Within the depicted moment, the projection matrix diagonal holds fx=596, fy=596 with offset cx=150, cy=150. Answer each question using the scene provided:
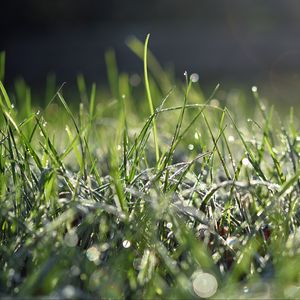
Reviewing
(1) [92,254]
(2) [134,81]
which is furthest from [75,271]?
(2) [134,81]

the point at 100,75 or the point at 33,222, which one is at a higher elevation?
the point at 33,222

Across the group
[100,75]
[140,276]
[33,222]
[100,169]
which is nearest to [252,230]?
[140,276]

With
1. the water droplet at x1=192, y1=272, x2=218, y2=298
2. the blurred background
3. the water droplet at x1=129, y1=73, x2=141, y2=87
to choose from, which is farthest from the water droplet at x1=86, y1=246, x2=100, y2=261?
the blurred background

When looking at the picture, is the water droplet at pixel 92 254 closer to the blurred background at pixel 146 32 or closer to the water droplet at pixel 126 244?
the water droplet at pixel 126 244

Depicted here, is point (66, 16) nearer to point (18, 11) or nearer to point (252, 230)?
point (18, 11)

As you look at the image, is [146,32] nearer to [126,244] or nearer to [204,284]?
[126,244]

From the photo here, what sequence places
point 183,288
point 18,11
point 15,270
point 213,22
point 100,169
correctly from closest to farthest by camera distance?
point 183,288 < point 15,270 < point 100,169 < point 18,11 < point 213,22

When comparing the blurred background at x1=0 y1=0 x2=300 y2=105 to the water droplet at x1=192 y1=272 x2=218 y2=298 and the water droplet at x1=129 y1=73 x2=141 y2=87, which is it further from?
the water droplet at x1=192 y1=272 x2=218 y2=298

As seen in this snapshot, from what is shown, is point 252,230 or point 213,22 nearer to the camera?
point 252,230
